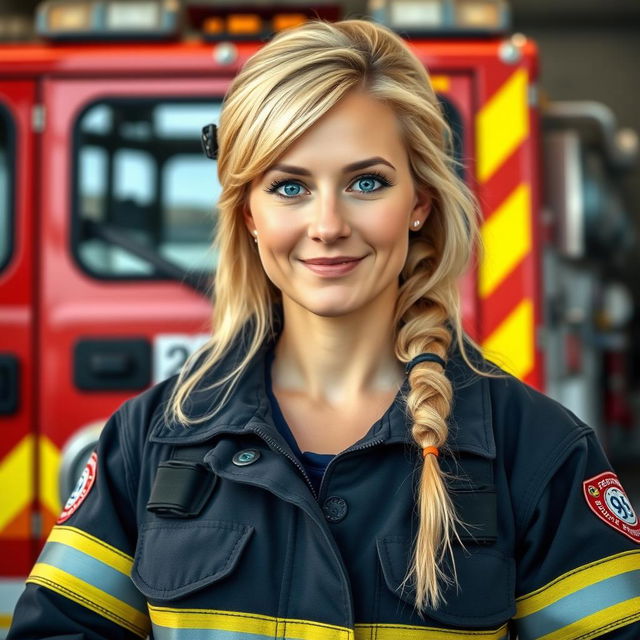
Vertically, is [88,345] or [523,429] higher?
[523,429]

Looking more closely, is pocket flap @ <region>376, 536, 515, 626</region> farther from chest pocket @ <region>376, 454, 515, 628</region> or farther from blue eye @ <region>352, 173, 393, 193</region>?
blue eye @ <region>352, 173, 393, 193</region>

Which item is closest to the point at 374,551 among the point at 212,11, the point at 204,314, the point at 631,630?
the point at 631,630

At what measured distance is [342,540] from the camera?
146cm

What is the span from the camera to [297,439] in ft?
5.18

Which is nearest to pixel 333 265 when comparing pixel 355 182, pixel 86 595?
pixel 355 182

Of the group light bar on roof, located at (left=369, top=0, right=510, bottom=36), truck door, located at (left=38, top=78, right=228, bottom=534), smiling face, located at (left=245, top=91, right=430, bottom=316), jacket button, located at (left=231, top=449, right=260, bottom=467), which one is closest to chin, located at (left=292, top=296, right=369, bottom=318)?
smiling face, located at (left=245, top=91, right=430, bottom=316)

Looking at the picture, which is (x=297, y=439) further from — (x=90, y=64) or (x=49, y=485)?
(x=90, y=64)

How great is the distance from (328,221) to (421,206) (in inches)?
9.0

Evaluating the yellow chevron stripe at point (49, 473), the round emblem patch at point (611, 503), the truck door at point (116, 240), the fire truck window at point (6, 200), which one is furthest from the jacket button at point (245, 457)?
the fire truck window at point (6, 200)

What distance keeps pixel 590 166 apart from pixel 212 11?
125cm

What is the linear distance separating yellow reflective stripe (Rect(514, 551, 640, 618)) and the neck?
1.21 feet

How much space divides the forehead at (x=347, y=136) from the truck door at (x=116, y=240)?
141cm

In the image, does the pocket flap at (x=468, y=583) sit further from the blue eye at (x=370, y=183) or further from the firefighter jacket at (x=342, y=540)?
the blue eye at (x=370, y=183)

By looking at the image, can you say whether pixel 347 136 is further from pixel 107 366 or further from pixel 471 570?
pixel 107 366
